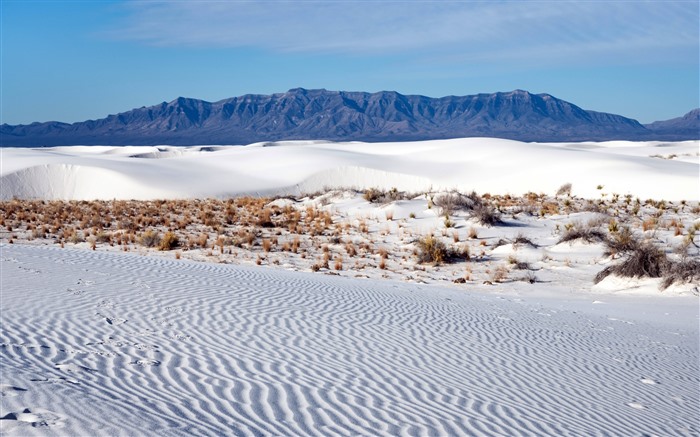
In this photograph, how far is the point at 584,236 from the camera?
17125 millimetres

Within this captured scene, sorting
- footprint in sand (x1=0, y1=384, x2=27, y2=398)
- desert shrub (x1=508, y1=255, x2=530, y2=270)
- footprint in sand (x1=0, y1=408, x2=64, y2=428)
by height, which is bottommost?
desert shrub (x1=508, y1=255, x2=530, y2=270)

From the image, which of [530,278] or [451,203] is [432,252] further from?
[451,203]

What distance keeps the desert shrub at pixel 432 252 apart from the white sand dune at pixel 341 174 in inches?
639

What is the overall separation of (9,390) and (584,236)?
14796 millimetres

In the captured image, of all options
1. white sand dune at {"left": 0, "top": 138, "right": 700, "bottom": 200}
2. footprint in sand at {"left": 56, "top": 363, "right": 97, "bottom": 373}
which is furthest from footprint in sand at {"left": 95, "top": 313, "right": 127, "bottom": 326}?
white sand dune at {"left": 0, "top": 138, "right": 700, "bottom": 200}

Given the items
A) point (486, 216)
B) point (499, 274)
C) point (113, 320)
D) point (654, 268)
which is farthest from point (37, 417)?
point (486, 216)

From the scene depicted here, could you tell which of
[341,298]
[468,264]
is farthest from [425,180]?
[341,298]

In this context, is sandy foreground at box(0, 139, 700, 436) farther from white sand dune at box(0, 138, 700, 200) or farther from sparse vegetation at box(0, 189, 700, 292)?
white sand dune at box(0, 138, 700, 200)

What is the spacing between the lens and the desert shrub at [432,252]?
16.0m

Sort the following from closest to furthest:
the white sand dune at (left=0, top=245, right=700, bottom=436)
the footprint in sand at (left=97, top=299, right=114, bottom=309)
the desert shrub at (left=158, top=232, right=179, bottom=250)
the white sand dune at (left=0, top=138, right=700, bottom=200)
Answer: the white sand dune at (left=0, top=245, right=700, bottom=436), the footprint in sand at (left=97, top=299, right=114, bottom=309), the desert shrub at (left=158, top=232, right=179, bottom=250), the white sand dune at (left=0, top=138, right=700, bottom=200)

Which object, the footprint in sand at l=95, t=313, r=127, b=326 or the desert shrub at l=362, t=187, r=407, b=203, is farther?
the desert shrub at l=362, t=187, r=407, b=203

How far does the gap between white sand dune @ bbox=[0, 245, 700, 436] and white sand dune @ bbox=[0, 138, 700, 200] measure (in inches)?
880

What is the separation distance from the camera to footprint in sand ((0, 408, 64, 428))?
4.02 metres

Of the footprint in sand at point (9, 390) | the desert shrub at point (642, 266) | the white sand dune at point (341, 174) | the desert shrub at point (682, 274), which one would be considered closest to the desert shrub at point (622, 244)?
the desert shrub at point (642, 266)
